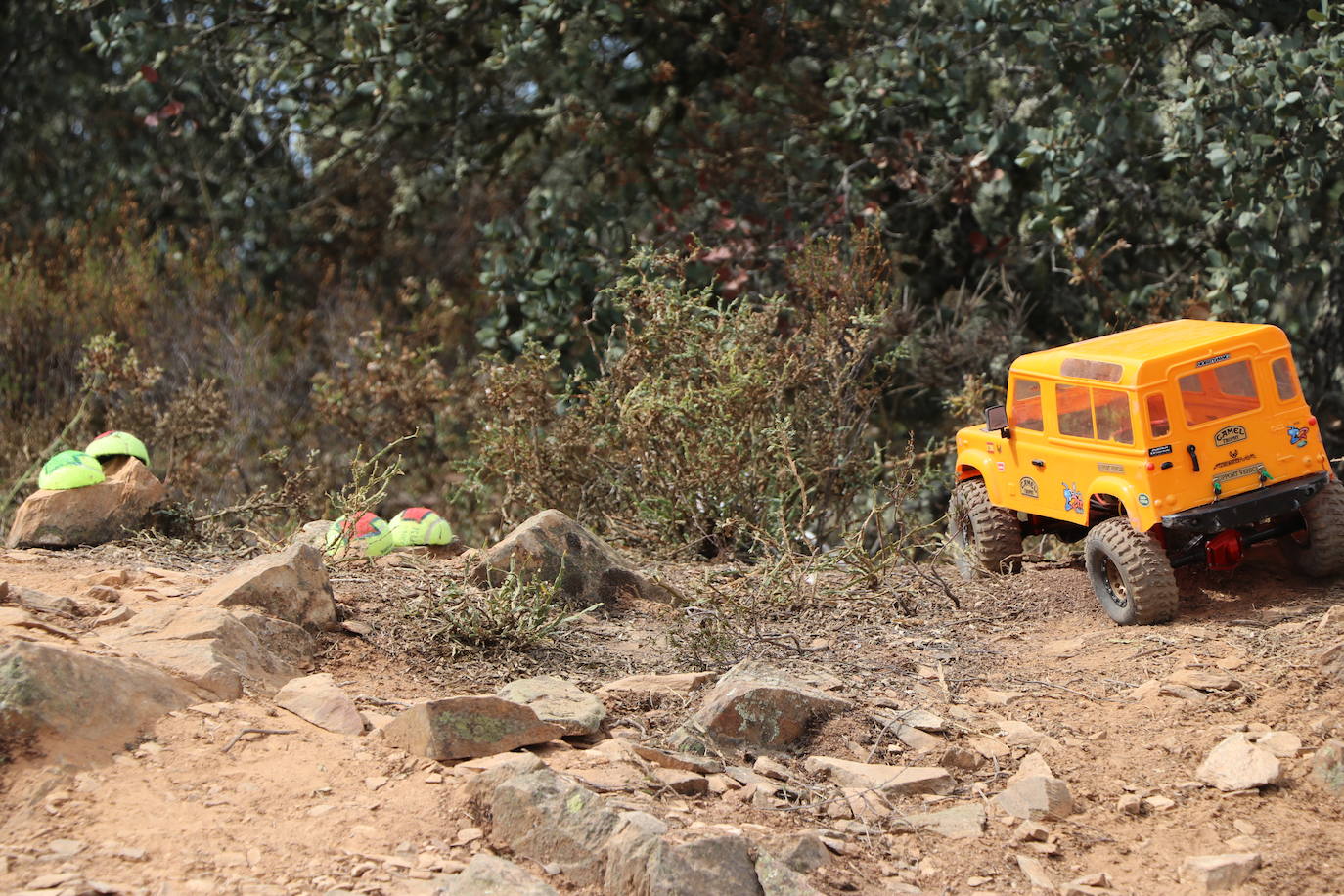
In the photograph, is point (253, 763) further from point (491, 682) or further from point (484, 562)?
point (484, 562)

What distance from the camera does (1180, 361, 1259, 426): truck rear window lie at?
17.2 ft

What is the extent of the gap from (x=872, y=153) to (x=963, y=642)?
4.38 m

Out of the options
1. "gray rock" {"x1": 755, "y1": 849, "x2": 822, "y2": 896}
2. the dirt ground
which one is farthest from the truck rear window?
"gray rock" {"x1": 755, "y1": 849, "x2": 822, "y2": 896}

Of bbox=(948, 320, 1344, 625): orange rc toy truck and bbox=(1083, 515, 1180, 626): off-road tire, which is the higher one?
bbox=(948, 320, 1344, 625): orange rc toy truck

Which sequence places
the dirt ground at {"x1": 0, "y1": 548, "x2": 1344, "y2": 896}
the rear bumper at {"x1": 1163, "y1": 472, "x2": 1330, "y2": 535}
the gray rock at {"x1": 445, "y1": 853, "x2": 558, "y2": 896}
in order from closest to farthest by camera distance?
1. the gray rock at {"x1": 445, "y1": 853, "x2": 558, "y2": 896}
2. the dirt ground at {"x1": 0, "y1": 548, "x2": 1344, "y2": 896}
3. the rear bumper at {"x1": 1163, "y1": 472, "x2": 1330, "y2": 535}

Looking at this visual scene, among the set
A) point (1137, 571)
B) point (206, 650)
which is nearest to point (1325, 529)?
point (1137, 571)

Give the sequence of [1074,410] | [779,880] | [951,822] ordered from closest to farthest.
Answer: [779,880]
[951,822]
[1074,410]

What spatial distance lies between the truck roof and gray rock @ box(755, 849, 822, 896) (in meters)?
2.57

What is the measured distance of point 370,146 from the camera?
11188 mm

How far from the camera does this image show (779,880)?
3.38 metres

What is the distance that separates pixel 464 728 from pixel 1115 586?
278 centimetres

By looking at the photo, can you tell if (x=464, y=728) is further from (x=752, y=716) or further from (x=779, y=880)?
(x=779, y=880)

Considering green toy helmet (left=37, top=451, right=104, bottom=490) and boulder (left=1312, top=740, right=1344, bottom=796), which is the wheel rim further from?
green toy helmet (left=37, top=451, right=104, bottom=490)

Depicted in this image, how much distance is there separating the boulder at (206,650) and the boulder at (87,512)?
1.67m
